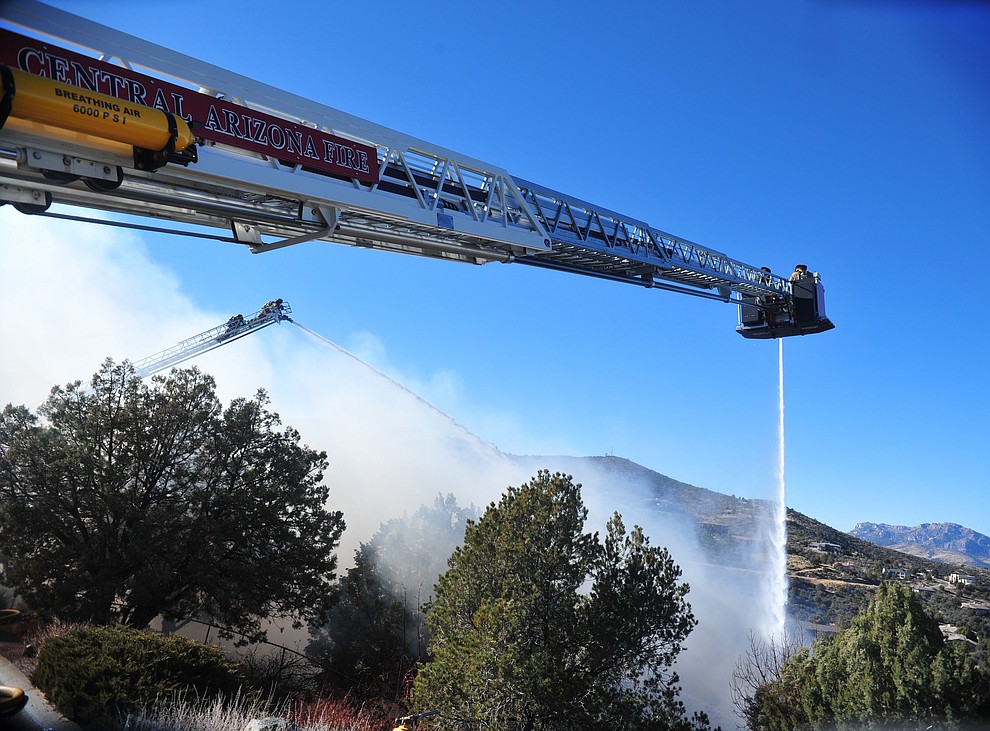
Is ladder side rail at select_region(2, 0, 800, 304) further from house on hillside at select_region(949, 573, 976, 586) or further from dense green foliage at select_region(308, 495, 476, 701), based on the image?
house on hillside at select_region(949, 573, 976, 586)

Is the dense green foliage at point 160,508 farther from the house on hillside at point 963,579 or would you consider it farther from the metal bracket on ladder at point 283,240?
the house on hillside at point 963,579

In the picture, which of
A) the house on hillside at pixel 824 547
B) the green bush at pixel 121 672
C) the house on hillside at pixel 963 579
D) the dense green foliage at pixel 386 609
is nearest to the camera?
the green bush at pixel 121 672

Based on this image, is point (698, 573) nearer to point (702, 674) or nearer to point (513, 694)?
point (702, 674)

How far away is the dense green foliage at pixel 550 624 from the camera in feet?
40.8

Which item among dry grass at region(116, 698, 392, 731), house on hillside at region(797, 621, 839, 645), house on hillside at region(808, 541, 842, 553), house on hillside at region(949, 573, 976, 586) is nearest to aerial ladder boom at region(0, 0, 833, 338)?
dry grass at region(116, 698, 392, 731)

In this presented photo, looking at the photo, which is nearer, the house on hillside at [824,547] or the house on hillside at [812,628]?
the house on hillside at [812,628]

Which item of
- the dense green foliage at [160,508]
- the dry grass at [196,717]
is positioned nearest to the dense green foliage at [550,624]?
the dry grass at [196,717]

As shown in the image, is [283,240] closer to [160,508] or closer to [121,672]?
[121,672]

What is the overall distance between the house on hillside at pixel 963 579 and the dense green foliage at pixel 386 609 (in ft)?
85.8

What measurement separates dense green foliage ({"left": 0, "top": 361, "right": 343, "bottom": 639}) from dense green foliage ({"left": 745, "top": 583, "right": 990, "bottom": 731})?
14.9 m

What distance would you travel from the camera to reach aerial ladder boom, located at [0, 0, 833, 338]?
6191 millimetres

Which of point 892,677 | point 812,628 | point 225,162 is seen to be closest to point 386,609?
point 892,677

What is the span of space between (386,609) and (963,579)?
30616 mm

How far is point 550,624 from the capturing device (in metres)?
14.0
